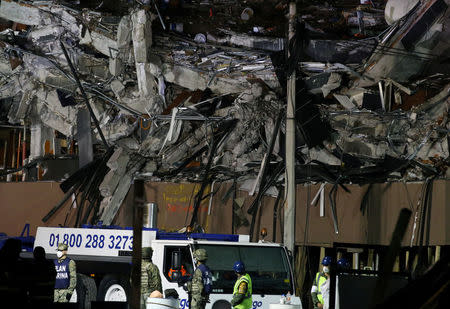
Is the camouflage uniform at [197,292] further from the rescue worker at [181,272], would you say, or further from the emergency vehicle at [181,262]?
the rescue worker at [181,272]

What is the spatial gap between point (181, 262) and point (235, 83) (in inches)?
365

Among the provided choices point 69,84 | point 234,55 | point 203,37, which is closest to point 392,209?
point 234,55

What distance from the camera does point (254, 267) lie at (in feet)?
45.4

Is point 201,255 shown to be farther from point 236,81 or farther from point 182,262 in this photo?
point 236,81

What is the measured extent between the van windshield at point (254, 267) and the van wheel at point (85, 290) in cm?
341

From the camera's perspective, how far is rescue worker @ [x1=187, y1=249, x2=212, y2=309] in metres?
12.5

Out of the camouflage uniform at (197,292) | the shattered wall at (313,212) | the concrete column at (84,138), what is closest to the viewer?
the camouflage uniform at (197,292)

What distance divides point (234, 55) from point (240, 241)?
792 centimetres

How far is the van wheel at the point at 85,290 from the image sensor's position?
51.8 feet

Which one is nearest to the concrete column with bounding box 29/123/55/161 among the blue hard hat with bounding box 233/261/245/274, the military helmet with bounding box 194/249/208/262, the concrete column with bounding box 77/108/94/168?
the concrete column with bounding box 77/108/94/168

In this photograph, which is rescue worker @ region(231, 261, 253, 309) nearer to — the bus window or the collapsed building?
the bus window

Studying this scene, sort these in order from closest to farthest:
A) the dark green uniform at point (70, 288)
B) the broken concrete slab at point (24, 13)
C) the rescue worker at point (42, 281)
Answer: the rescue worker at point (42, 281) < the dark green uniform at point (70, 288) < the broken concrete slab at point (24, 13)

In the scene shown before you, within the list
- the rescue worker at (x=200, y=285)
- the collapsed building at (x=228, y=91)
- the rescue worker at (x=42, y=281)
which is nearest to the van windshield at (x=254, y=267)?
the rescue worker at (x=200, y=285)

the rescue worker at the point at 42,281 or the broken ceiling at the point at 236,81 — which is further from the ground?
the broken ceiling at the point at 236,81
